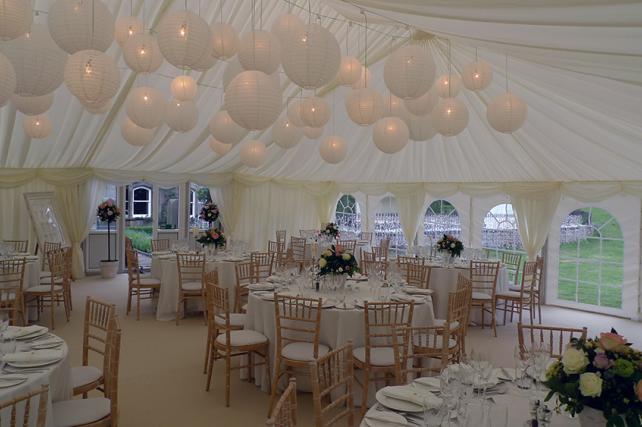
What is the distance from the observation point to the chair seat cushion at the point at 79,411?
354 centimetres

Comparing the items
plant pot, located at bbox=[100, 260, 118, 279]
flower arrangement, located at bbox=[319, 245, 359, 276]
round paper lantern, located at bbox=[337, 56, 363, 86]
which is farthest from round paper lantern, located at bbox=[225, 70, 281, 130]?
plant pot, located at bbox=[100, 260, 118, 279]

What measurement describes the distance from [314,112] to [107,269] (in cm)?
821

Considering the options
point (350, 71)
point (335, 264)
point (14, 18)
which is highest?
point (350, 71)

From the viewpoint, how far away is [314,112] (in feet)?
20.4

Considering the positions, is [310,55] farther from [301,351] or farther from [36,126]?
[36,126]

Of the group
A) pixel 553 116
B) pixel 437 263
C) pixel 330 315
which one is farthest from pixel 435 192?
pixel 330 315

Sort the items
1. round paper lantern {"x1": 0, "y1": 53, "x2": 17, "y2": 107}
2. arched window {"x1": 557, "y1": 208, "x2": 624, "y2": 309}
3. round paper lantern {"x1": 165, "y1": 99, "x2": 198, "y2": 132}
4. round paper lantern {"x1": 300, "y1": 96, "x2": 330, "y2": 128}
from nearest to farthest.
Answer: round paper lantern {"x1": 0, "y1": 53, "x2": 17, "y2": 107} → round paper lantern {"x1": 300, "y1": 96, "x2": 330, "y2": 128} → round paper lantern {"x1": 165, "y1": 99, "x2": 198, "y2": 132} → arched window {"x1": 557, "y1": 208, "x2": 624, "y2": 309}

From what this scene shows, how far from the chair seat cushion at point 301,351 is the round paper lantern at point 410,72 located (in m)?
2.53

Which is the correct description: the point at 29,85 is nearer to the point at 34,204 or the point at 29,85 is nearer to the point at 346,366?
the point at 346,366

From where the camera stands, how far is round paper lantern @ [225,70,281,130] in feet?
13.8

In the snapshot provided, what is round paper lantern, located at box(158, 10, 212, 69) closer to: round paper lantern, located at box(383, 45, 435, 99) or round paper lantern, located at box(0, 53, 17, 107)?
round paper lantern, located at box(0, 53, 17, 107)

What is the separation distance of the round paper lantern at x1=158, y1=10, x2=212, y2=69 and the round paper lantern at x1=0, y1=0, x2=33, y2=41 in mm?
1036

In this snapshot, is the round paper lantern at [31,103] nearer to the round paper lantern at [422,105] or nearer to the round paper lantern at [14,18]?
the round paper lantern at [14,18]

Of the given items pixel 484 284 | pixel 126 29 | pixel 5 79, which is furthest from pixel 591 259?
pixel 5 79
